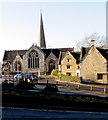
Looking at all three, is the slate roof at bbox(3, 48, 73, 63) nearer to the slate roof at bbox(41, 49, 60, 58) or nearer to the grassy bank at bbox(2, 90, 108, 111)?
the slate roof at bbox(41, 49, 60, 58)

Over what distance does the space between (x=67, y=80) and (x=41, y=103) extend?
59.1 ft

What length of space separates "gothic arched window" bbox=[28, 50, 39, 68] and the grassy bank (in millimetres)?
35000

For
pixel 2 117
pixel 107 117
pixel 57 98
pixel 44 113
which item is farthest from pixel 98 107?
pixel 2 117

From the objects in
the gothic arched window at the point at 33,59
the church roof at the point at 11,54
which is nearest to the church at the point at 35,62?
the gothic arched window at the point at 33,59

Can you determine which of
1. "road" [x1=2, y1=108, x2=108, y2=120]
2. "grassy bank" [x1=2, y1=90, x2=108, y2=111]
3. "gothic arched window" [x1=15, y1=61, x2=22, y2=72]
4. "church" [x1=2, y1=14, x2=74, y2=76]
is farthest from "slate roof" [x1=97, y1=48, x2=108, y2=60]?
"gothic arched window" [x1=15, y1=61, x2=22, y2=72]

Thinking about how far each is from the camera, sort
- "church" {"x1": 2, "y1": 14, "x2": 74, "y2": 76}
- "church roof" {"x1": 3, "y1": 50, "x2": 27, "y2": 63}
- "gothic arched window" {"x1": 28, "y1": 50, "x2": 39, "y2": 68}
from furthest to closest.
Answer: "church roof" {"x1": 3, "y1": 50, "x2": 27, "y2": 63} < "gothic arched window" {"x1": 28, "y1": 50, "x2": 39, "y2": 68} < "church" {"x1": 2, "y1": 14, "x2": 74, "y2": 76}

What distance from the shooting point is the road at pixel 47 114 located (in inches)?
692

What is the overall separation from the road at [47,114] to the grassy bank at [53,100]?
1.66 meters

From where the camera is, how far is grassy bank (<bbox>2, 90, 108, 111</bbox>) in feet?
70.5

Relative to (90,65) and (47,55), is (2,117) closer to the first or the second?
(90,65)

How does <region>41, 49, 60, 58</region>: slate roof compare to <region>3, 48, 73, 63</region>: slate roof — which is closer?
<region>41, 49, 60, 58</region>: slate roof

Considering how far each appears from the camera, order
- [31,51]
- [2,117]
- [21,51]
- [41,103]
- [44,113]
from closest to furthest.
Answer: [2,117] < [44,113] < [41,103] < [31,51] < [21,51]

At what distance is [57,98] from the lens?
2252 centimetres

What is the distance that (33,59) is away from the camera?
193ft
